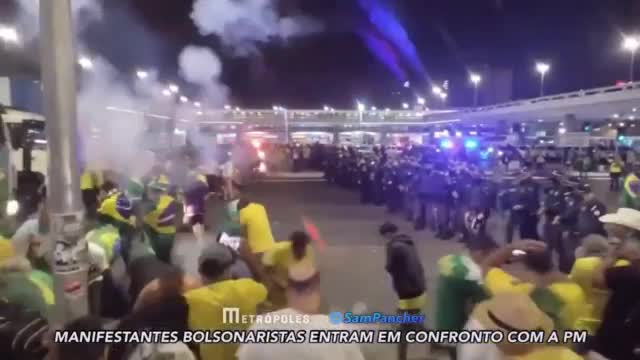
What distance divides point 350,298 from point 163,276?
558cm

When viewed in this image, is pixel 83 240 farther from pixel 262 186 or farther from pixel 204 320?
pixel 262 186

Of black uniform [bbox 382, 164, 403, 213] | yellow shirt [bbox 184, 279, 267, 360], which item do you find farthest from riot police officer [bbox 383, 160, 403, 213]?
yellow shirt [bbox 184, 279, 267, 360]

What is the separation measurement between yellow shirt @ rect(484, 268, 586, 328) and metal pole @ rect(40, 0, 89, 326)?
106 inches

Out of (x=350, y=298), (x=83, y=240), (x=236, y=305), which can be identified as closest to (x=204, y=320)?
(x=236, y=305)

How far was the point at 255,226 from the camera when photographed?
6.29 meters

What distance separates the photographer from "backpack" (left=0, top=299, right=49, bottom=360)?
3789 millimetres

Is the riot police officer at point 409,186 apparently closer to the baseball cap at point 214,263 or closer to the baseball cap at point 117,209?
the baseball cap at point 117,209

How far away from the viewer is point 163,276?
4.25 metres

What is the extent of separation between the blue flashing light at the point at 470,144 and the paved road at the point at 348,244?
4.42 meters

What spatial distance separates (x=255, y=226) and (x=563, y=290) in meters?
2.91

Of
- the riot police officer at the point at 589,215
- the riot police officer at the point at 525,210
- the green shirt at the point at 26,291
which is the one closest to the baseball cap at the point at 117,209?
the green shirt at the point at 26,291

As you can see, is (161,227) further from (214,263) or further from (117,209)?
(214,263)

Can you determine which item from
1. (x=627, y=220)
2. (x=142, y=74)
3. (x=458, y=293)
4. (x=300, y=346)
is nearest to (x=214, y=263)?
(x=300, y=346)

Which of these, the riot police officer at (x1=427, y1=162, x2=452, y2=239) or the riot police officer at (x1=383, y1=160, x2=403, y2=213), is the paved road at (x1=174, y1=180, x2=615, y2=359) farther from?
the riot police officer at (x1=383, y1=160, x2=403, y2=213)
